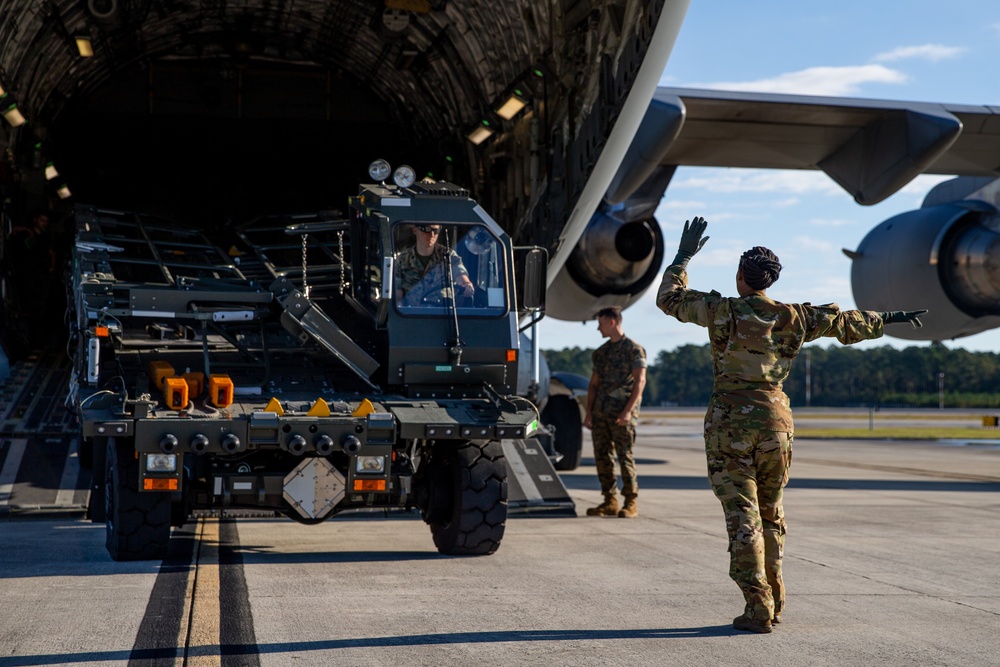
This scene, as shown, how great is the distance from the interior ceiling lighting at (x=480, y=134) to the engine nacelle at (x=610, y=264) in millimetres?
2236

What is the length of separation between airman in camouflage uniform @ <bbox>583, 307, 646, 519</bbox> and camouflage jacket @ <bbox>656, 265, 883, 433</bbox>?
4.81 m

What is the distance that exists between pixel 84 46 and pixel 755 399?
11.2 meters

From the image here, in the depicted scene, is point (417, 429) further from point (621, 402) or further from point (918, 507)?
point (918, 507)

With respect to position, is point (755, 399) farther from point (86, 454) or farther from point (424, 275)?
point (86, 454)

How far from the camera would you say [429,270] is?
8.65 meters

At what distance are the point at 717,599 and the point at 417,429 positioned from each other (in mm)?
2164

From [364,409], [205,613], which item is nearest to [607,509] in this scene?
[364,409]

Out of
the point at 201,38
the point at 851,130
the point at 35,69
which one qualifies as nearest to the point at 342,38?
the point at 201,38

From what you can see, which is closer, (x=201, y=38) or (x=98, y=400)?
(x=98, y=400)

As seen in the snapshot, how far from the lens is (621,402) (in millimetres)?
11109

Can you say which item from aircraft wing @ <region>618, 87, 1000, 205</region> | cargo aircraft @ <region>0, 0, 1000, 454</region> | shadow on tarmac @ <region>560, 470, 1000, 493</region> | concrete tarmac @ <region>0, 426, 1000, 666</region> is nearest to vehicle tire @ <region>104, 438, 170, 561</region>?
concrete tarmac @ <region>0, 426, 1000, 666</region>

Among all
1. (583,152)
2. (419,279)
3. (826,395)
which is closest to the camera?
(419,279)

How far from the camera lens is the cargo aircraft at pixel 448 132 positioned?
39.7ft

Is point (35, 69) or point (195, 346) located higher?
point (35, 69)
